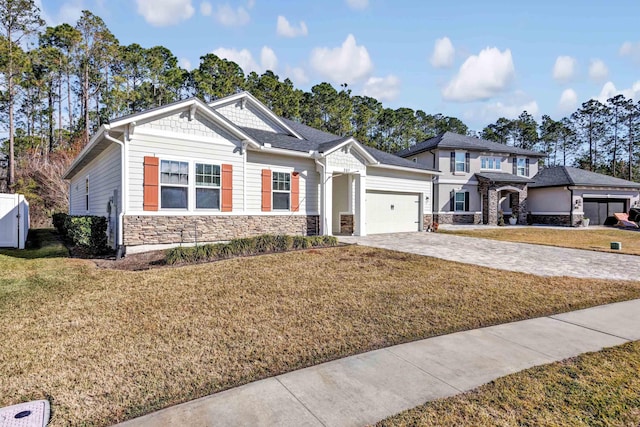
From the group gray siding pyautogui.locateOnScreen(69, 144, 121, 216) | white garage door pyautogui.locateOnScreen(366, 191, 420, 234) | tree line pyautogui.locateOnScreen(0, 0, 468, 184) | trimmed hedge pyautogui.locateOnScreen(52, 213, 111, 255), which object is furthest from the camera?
tree line pyautogui.locateOnScreen(0, 0, 468, 184)

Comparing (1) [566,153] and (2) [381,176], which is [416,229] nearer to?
(2) [381,176]

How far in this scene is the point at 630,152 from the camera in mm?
44656

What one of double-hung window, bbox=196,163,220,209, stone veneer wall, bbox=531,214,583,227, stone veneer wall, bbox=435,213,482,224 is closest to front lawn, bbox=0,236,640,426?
double-hung window, bbox=196,163,220,209

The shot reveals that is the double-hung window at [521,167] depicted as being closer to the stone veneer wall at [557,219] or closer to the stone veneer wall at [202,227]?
the stone veneer wall at [557,219]

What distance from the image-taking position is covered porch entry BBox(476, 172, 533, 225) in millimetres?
24062

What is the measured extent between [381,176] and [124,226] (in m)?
11.0

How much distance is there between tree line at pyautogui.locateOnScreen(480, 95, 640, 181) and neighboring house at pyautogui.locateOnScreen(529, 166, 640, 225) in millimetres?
19377

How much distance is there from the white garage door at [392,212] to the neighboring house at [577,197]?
46.9 ft

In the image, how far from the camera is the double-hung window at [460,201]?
24.2 m

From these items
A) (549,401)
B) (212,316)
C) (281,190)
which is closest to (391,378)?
(549,401)

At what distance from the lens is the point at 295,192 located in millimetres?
12930

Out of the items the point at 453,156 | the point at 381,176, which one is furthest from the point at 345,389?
the point at 453,156

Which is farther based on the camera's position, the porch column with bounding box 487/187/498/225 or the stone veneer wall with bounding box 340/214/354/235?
the porch column with bounding box 487/187/498/225

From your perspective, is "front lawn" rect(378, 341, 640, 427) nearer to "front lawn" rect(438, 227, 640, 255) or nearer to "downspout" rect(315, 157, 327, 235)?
"downspout" rect(315, 157, 327, 235)
